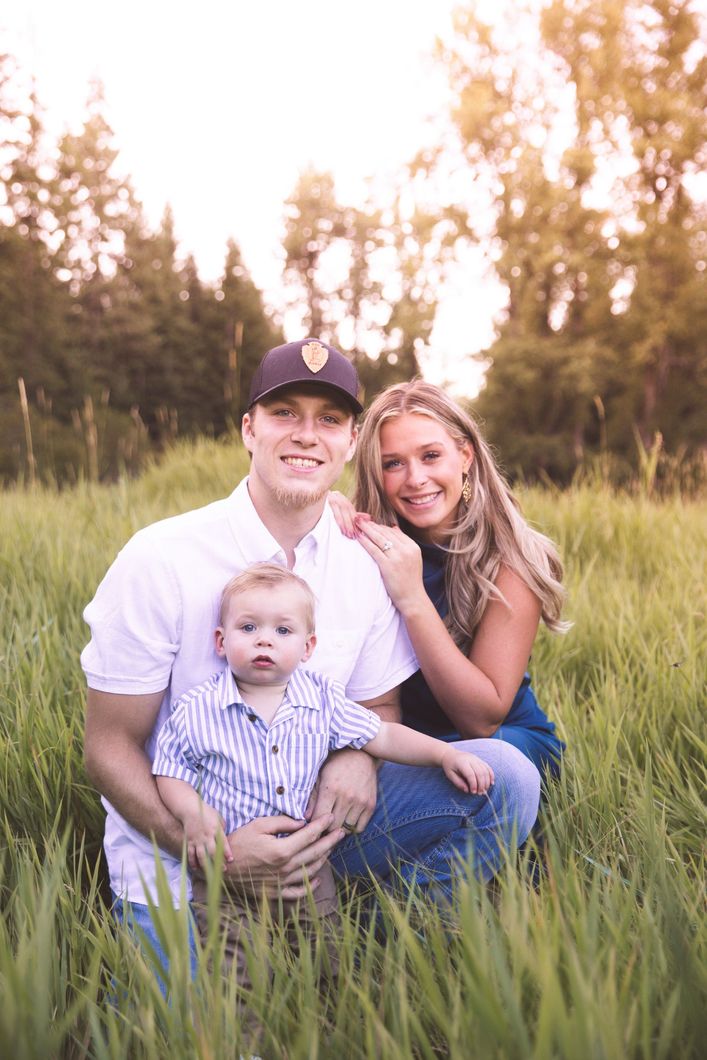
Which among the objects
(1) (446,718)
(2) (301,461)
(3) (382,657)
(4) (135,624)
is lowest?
(1) (446,718)

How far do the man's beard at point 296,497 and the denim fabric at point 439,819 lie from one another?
0.79 m

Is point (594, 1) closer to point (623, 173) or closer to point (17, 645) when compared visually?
point (623, 173)

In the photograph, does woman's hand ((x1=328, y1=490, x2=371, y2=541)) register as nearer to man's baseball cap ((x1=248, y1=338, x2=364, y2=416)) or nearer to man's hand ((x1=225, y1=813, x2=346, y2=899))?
man's baseball cap ((x1=248, y1=338, x2=364, y2=416))

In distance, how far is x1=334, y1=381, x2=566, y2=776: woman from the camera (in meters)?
2.42

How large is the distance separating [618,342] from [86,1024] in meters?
22.7

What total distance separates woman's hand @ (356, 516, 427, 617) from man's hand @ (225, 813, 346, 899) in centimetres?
72

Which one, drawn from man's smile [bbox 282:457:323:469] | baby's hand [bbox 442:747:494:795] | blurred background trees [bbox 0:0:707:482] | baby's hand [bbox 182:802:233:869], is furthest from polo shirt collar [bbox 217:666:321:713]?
blurred background trees [bbox 0:0:707:482]

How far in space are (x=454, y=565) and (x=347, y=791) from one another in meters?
0.90

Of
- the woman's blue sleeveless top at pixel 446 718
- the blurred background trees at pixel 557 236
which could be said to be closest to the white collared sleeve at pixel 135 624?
the woman's blue sleeveless top at pixel 446 718

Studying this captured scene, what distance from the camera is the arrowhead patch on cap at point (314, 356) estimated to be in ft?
7.54

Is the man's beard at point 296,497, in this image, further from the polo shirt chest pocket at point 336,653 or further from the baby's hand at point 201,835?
the baby's hand at point 201,835

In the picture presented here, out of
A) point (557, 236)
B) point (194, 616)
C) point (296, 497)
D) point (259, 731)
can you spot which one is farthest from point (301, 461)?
point (557, 236)

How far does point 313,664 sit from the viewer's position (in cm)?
229

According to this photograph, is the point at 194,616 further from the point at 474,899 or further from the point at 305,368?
the point at 474,899
